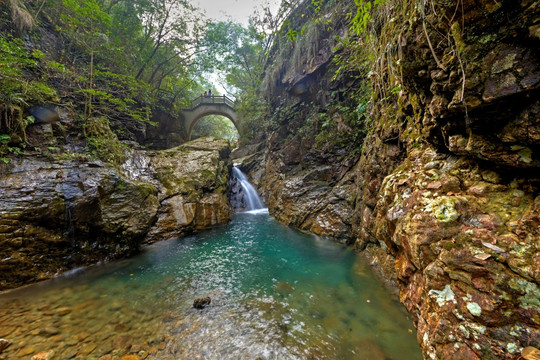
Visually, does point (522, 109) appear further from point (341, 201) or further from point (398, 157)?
point (341, 201)

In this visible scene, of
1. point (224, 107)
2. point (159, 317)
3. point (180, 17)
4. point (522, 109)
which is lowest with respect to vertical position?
point (159, 317)

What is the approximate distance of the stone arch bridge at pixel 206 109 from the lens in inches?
680

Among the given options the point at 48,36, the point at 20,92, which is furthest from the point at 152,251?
the point at 48,36

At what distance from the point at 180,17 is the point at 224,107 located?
6.86 metres

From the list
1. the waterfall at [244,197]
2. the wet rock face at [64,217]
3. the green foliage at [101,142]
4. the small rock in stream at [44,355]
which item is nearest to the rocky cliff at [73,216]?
the wet rock face at [64,217]

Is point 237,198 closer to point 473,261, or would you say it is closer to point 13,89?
point 13,89

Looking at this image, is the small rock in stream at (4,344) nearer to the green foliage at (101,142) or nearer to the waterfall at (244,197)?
the green foliage at (101,142)

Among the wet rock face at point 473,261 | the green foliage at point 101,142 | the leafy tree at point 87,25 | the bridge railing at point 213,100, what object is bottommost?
the wet rock face at point 473,261

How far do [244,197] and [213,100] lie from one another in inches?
425

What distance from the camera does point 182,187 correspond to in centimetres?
798

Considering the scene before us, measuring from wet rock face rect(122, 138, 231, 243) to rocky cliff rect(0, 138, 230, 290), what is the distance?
4 cm

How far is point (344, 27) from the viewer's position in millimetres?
7641

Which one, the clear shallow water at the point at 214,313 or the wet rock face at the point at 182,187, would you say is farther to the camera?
the wet rock face at the point at 182,187

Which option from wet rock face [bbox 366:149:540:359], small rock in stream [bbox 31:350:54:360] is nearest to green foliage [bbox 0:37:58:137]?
small rock in stream [bbox 31:350:54:360]
